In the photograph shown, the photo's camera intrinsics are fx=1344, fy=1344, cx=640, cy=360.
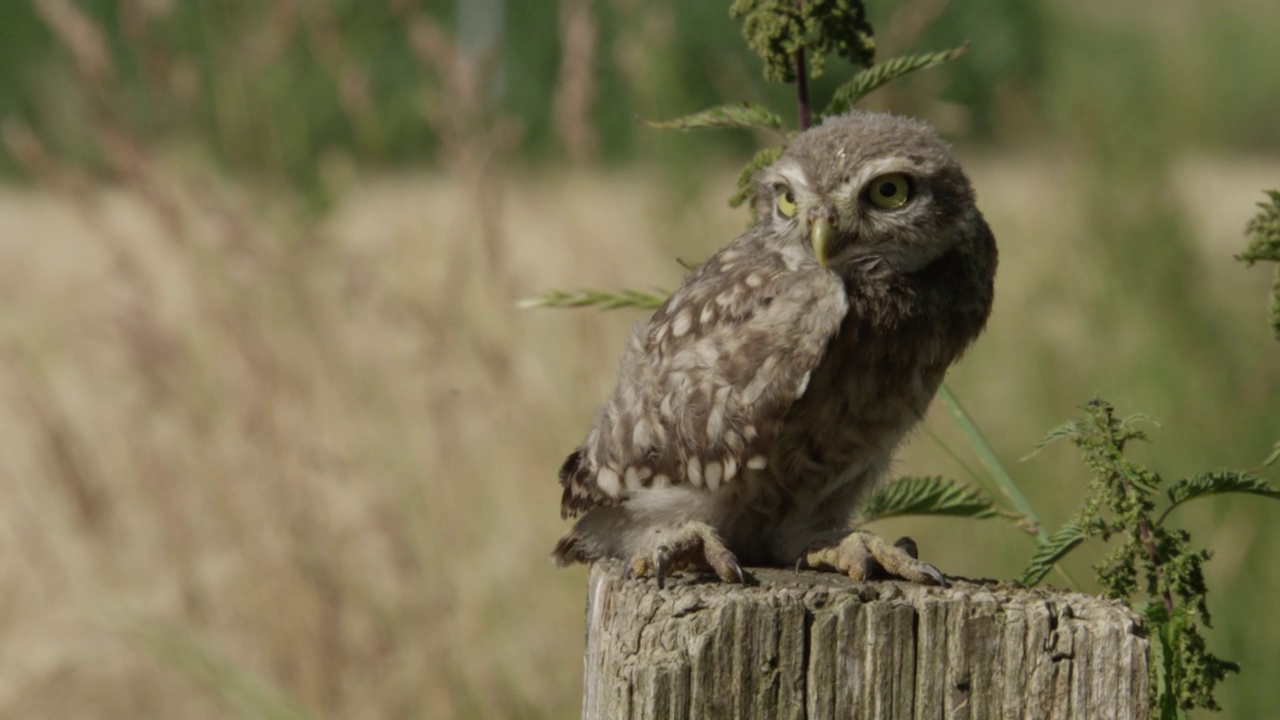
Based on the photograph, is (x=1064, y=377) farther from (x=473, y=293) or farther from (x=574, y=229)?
(x=473, y=293)

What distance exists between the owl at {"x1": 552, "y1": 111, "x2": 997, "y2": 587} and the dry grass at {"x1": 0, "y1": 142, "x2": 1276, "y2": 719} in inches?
55.3

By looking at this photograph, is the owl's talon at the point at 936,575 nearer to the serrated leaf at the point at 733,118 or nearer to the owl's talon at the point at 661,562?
the owl's talon at the point at 661,562

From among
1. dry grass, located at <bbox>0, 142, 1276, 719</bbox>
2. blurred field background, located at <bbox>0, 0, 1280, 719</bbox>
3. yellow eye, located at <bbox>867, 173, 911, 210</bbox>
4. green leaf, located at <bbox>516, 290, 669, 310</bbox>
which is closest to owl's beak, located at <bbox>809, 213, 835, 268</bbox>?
yellow eye, located at <bbox>867, 173, 911, 210</bbox>

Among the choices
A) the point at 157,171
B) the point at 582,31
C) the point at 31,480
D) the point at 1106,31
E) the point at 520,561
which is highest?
the point at 1106,31

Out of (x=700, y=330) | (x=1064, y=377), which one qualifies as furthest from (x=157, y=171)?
(x=1064, y=377)

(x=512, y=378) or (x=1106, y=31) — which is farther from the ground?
(x=1106, y=31)

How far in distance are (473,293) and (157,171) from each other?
1574mm

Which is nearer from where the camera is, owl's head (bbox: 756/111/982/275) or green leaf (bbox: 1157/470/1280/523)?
green leaf (bbox: 1157/470/1280/523)

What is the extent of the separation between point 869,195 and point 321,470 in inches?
86.7

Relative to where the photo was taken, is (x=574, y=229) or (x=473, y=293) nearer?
(x=574, y=229)

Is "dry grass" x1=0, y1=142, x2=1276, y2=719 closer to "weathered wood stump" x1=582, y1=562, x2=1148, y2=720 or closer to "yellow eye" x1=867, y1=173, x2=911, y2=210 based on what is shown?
"yellow eye" x1=867, y1=173, x2=911, y2=210

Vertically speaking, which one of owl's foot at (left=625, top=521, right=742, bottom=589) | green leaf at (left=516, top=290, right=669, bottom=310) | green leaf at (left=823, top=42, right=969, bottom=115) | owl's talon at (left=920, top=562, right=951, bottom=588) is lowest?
owl's talon at (left=920, top=562, right=951, bottom=588)

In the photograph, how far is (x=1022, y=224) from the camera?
16.5ft

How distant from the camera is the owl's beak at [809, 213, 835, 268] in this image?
189 centimetres
